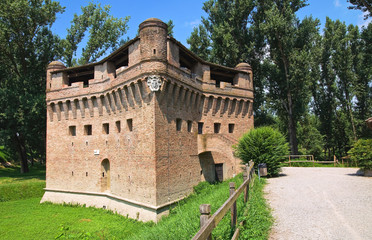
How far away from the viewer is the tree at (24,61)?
23475 mm

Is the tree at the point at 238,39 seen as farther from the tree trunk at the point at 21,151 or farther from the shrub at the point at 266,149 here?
the tree trunk at the point at 21,151

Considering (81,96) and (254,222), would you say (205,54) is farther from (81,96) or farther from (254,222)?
(254,222)

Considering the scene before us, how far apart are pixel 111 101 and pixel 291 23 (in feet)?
66.2

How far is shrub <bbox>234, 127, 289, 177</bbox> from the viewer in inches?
578

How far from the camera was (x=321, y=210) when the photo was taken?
787 centimetres

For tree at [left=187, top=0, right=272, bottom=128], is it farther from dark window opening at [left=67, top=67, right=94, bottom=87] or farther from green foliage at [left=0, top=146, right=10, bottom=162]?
green foliage at [left=0, top=146, right=10, bottom=162]

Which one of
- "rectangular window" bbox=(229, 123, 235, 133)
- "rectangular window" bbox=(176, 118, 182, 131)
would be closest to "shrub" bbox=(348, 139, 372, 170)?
"rectangular window" bbox=(229, 123, 235, 133)

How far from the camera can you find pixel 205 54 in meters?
29.8

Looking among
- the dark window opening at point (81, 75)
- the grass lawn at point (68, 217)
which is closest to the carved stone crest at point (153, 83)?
the grass lawn at point (68, 217)

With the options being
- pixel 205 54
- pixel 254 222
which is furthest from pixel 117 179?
pixel 205 54

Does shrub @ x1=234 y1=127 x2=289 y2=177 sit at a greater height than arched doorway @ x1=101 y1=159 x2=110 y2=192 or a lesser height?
greater

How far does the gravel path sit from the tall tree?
48.0 feet

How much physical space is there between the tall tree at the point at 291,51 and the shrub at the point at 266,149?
12.0 meters

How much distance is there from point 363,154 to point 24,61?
Result: 106 feet
